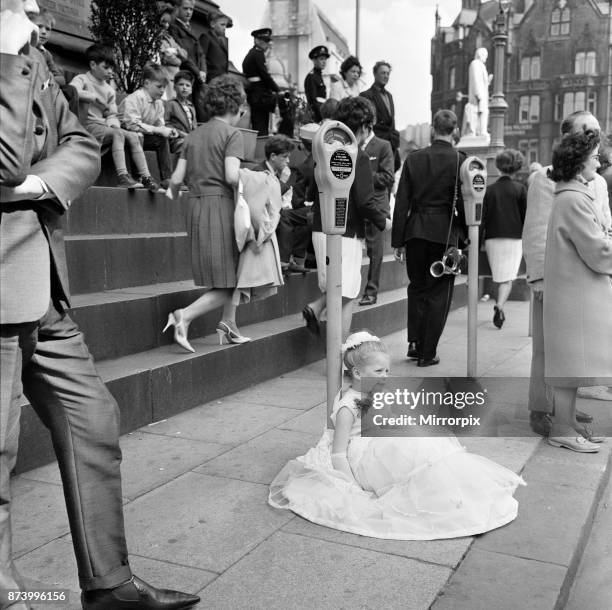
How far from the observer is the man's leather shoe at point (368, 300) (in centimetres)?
855

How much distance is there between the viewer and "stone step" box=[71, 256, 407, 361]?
5.25 metres

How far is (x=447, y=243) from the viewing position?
6.72m

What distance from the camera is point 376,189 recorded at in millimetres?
8164

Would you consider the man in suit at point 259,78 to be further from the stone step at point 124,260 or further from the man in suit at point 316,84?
the stone step at point 124,260

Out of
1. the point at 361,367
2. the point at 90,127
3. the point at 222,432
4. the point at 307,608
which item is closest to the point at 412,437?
the point at 361,367

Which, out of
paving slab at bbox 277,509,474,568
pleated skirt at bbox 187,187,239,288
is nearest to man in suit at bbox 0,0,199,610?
paving slab at bbox 277,509,474,568

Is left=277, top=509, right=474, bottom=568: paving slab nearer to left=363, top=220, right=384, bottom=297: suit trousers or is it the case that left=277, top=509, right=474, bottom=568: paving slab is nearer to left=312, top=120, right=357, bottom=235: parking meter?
left=312, top=120, right=357, bottom=235: parking meter

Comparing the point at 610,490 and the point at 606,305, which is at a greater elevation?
the point at 606,305

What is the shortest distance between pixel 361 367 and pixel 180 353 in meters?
2.11

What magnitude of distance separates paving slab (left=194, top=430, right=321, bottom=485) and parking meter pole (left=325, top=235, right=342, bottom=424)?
443 millimetres

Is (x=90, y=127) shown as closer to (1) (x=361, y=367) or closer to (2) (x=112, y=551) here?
(1) (x=361, y=367)

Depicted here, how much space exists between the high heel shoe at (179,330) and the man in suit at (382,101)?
19.9ft

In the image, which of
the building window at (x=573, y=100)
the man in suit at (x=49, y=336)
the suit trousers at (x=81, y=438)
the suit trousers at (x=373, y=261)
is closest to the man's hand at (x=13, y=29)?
the man in suit at (x=49, y=336)

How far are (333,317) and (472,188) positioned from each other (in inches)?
97.4
